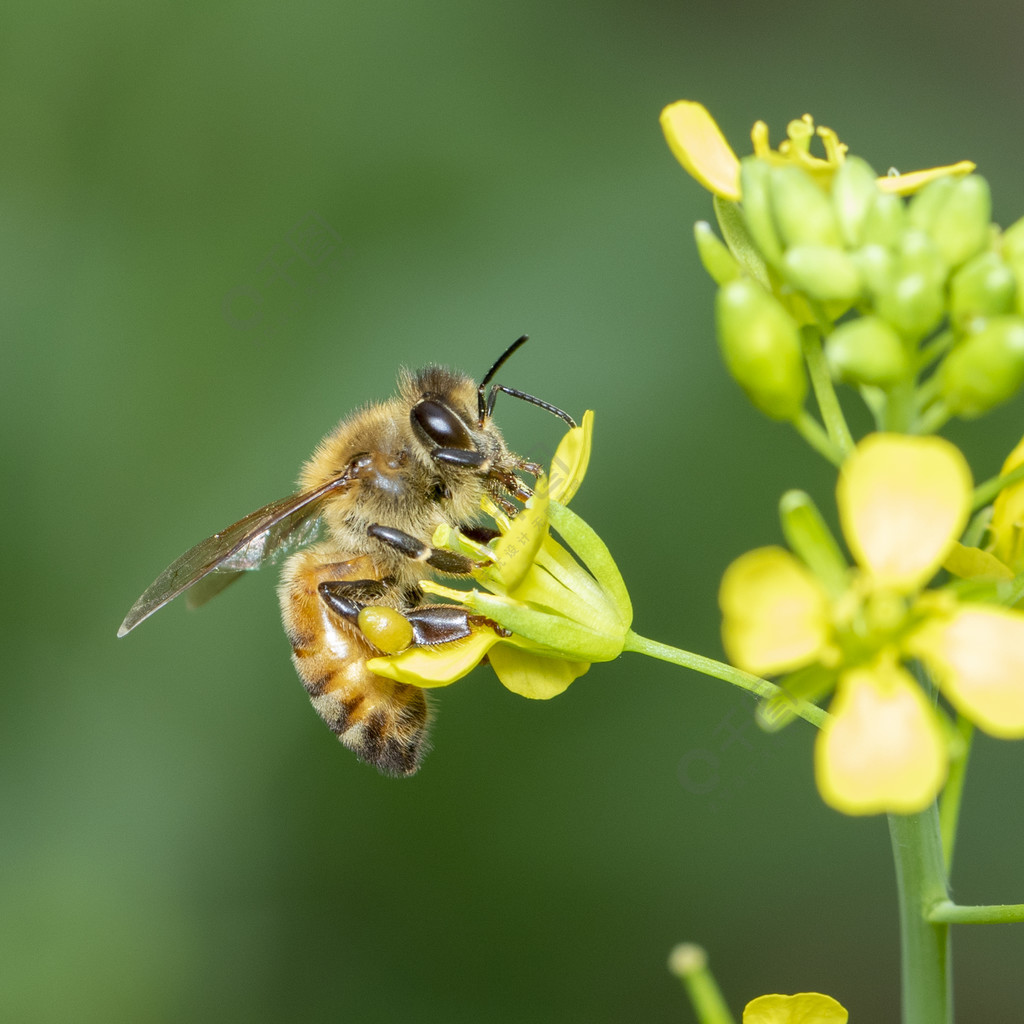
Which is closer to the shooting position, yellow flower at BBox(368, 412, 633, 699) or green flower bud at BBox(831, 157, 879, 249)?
green flower bud at BBox(831, 157, 879, 249)

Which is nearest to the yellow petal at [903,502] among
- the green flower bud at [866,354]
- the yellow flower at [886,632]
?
the yellow flower at [886,632]

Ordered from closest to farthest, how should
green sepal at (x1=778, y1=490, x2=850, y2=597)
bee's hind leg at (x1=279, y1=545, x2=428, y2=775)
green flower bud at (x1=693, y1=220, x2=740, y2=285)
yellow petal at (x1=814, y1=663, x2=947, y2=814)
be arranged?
yellow petal at (x1=814, y1=663, x2=947, y2=814)
green sepal at (x1=778, y1=490, x2=850, y2=597)
green flower bud at (x1=693, y1=220, x2=740, y2=285)
bee's hind leg at (x1=279, y1=545, x2=428, y2=775)

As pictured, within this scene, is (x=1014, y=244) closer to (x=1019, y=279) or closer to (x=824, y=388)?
(x=1019, y=279)

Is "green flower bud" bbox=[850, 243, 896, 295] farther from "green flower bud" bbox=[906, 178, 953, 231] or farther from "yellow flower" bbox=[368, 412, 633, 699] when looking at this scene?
"yellow flower" bbox=[368, 412, 633, 699]

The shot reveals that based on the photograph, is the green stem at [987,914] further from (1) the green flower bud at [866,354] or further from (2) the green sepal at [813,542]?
(1) the green flower bud at [866,354]

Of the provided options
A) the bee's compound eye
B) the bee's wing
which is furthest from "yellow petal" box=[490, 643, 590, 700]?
the bee's wing

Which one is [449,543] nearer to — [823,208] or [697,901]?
[823,208]

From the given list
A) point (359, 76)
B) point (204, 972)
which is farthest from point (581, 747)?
point (359, 76)
